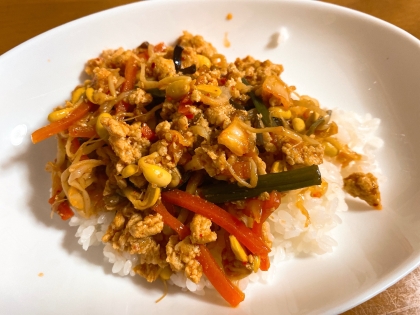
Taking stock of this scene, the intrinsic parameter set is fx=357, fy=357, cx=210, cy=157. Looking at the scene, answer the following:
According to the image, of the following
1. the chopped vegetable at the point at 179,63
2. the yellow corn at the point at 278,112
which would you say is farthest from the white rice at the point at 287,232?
the chopped vegetable at the point at 179,63

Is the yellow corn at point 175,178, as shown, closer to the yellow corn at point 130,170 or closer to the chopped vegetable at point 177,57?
the yellow corn at point 130,170

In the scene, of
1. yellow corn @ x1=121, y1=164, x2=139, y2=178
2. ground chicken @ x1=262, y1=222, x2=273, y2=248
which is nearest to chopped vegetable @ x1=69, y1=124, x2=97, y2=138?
yellow corn @ x1=121, y1=164, x2=139, y2=178

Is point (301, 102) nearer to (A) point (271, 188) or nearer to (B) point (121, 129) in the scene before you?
(A) point (271, 188)

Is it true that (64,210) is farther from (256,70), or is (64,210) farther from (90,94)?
(256,70)

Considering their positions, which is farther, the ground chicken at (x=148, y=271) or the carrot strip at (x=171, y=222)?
the ground chicken at (x=148, y=271)

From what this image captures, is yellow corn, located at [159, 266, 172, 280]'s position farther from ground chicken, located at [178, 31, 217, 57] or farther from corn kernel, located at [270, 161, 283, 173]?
ground chicken, located at [178, 31, 217, 57]

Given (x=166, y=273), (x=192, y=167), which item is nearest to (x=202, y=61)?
(x=192, y=167)
